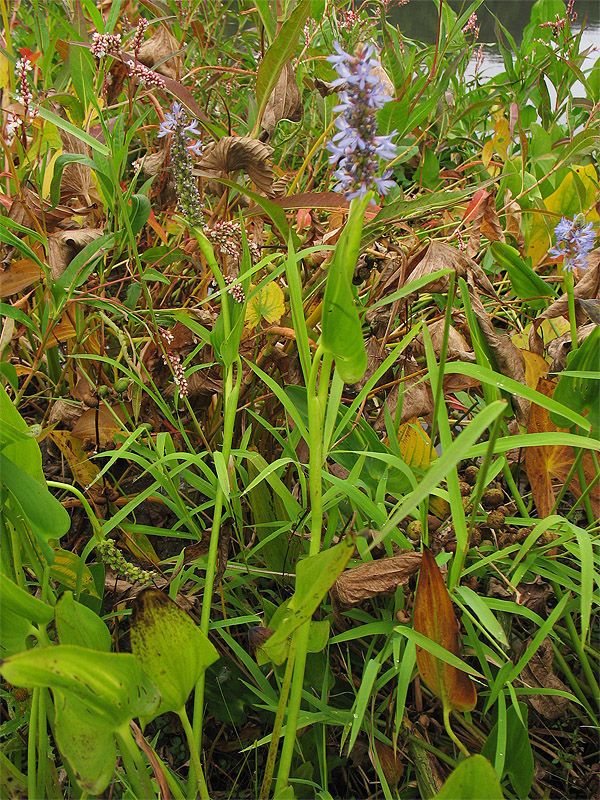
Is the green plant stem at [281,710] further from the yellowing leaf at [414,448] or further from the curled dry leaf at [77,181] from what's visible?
the curled dry leaf at [77,181]

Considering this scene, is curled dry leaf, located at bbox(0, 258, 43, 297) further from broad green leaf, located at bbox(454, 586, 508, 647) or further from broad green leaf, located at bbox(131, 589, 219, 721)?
broad green leaf, located at bbox(454, 586, 508, 647)

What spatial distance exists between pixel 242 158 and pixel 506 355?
0.34 m

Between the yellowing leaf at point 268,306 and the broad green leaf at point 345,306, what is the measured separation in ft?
1.14

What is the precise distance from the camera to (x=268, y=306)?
786 millimetres

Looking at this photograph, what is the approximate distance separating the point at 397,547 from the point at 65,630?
1.11ft

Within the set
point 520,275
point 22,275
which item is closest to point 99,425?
point 22,275

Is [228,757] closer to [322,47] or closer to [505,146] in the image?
[505,146]

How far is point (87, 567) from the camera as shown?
639mm

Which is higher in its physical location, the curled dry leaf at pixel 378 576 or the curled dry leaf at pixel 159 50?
the curled dry leaf at pixel 159 50

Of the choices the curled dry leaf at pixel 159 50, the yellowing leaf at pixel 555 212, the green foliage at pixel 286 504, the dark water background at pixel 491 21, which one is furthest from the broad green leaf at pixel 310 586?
the dark water background at pixel 491 21

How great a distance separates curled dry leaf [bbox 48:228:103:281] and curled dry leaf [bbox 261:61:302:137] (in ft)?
0.90

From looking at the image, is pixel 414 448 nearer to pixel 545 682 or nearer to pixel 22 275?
pixel 545 682

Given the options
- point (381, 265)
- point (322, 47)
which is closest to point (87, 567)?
point (381, 265)

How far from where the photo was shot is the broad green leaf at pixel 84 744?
421mm
